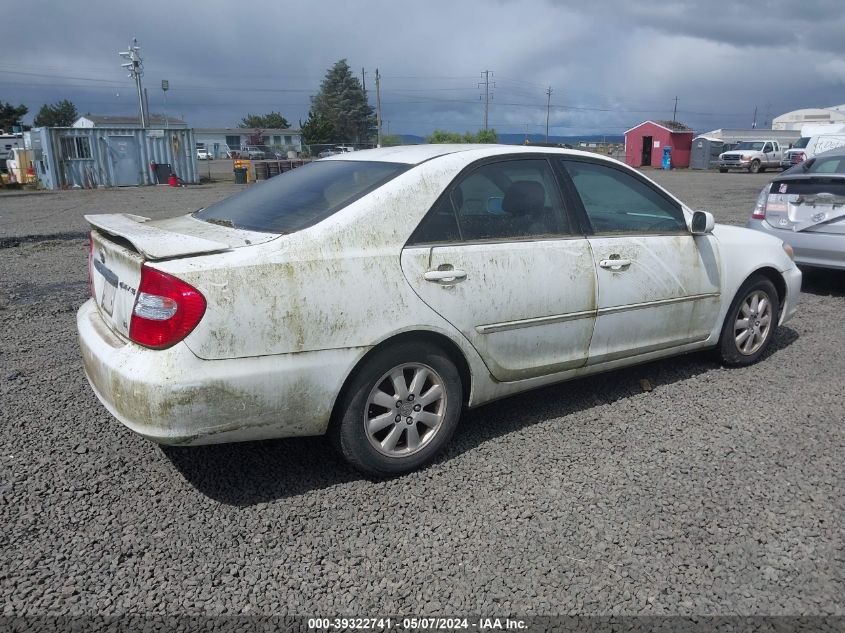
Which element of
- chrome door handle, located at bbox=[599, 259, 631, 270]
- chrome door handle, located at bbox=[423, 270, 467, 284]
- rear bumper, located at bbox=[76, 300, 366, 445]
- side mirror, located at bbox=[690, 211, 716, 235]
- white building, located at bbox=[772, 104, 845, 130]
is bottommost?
rear bumper, located at bbox=[76, 300, 366, 445]

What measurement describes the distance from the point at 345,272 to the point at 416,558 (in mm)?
1251

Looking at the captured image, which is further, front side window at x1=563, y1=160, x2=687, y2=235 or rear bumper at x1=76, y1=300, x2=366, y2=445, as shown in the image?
front side window at x1=563, y1=160, x2=687, y2=235

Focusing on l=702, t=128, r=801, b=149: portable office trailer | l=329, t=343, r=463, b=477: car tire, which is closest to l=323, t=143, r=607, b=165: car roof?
l=329, t=343, r=463, b=477: car tire

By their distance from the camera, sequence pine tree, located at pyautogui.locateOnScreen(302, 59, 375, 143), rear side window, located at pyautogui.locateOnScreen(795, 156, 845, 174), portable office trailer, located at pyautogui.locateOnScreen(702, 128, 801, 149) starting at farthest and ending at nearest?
pine tree, located at pyautogui.locateOnScreen(302, 59, 375, 143) < portable office trailer, located at pyautogui.locateOnScreen(702, 128, 801, 149) < rear side window, located at pyautogui.locateOnScreen(795, 156, 845, 174)

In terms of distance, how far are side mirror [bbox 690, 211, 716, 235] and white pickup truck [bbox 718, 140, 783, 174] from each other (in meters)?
42.3

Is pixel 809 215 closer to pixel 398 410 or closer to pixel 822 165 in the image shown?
pixel 822 165

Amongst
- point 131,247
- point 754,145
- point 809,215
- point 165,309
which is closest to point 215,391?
point 165,309

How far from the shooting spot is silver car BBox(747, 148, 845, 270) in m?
6.80

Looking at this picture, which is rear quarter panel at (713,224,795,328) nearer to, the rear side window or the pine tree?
the rear side window

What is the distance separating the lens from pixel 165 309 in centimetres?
272

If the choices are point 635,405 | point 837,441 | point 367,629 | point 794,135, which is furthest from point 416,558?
point 794,135

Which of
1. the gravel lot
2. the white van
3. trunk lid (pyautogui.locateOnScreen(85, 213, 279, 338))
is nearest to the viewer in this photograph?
the gravel lot

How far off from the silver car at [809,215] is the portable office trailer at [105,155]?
94.0ft

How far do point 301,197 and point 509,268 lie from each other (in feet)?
3.75
